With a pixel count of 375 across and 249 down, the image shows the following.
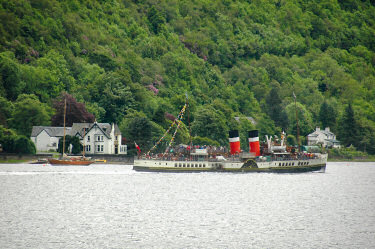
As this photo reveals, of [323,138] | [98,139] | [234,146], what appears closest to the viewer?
[234,146]

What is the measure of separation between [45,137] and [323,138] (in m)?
82.1

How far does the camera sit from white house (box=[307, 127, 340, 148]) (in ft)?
579

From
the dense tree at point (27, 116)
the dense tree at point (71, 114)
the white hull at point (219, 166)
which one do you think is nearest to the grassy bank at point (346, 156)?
the white hull at point (219, 166)

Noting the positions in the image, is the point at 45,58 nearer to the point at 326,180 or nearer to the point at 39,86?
the point at 39,86


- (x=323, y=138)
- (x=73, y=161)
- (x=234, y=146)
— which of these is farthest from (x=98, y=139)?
(x=323, y=138)

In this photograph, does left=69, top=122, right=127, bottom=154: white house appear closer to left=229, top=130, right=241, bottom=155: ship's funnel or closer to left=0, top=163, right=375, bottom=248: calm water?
left=229, top=130, right=241, bottom=155: ship's funnel

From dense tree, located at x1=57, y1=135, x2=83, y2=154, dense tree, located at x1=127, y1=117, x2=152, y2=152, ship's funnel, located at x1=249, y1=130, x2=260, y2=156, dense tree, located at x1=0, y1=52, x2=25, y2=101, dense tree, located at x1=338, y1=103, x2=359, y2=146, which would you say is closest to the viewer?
ship's funnel, located at x1=249, y1=130, x2=260, y2=156

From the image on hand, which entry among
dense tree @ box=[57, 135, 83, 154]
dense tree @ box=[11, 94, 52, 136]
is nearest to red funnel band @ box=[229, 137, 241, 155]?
dense tree @ box=[57, 135, 83, 154]

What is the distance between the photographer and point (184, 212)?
56406 mm

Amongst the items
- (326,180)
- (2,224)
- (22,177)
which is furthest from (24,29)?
(2,224)

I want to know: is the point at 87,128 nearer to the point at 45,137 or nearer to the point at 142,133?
the point at 45,137

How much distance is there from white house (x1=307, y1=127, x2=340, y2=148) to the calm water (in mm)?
85700

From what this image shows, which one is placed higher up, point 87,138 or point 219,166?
point 87,138

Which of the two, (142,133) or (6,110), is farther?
(6,110)
